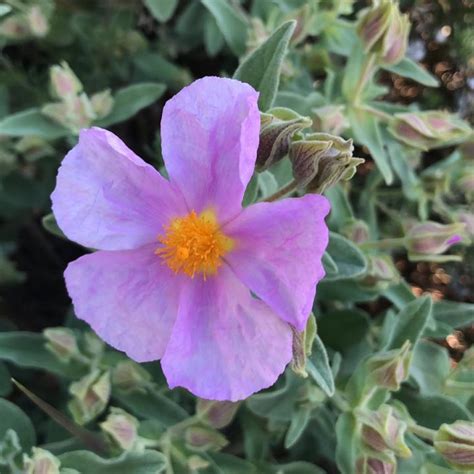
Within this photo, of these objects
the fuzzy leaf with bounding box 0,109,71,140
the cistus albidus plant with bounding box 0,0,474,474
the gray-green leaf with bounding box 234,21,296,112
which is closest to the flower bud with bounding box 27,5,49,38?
the cistus albidus plant with bounding box 0,0,474,474

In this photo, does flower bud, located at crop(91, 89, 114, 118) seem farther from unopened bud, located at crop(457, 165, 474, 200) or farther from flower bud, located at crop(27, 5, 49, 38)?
unopened bud, located at crop(457, 165, 474, 200)

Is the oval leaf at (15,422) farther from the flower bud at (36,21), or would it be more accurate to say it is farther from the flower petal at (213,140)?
the flower bud at (36,21)

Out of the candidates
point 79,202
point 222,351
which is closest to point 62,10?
point 79,202

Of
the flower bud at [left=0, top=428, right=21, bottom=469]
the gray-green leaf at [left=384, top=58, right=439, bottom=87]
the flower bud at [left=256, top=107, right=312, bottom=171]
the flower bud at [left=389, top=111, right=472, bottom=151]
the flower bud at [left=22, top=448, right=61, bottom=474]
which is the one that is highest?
the flower bud at [left=256, top=107, right=312, bottom=171]

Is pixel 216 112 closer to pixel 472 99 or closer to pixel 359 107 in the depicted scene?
pixel 359 107

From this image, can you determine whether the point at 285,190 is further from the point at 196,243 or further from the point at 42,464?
the point at 42,464

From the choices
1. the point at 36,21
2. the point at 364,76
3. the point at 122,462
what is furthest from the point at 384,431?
the point at 36,21

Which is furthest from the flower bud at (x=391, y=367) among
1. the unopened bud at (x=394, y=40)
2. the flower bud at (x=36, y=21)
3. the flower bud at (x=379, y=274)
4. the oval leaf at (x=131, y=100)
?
the flower bud at (x=36, y=21)
